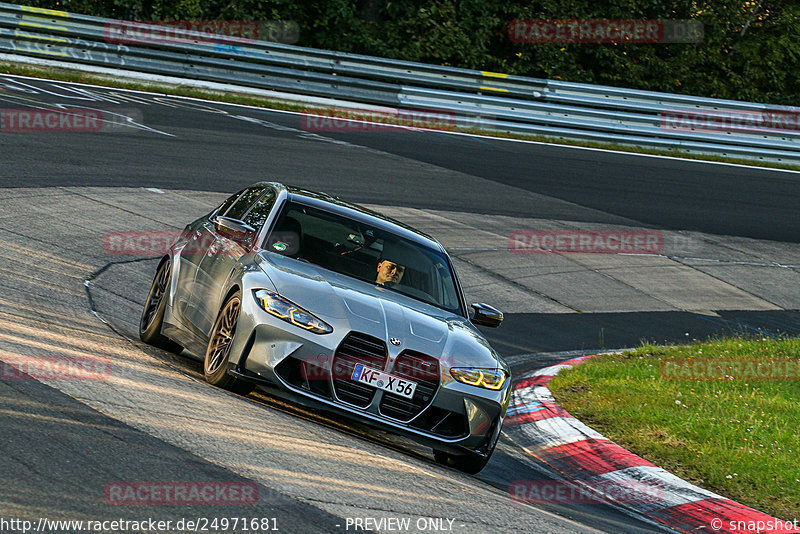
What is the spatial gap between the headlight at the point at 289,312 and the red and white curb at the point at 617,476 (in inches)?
62.1

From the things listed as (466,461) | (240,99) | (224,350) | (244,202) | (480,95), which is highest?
(244,202)

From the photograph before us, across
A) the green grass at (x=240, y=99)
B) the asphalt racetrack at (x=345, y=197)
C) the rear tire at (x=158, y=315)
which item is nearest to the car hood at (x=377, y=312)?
the asphalt racetrack at (x=345, y=197)

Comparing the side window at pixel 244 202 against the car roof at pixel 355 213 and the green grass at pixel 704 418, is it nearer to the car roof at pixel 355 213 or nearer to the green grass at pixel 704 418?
the car roof at pixel 355 213

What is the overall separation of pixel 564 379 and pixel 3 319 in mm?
5173

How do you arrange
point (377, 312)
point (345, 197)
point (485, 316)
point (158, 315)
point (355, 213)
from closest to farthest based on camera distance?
point (377, 312) < point (485, 316) < point (355, 213) < point (158, 315) < point (345, 197)

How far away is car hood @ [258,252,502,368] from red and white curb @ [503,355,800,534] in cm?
98

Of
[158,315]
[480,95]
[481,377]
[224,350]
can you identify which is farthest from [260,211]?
[480,95]

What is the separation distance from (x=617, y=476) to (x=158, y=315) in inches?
147

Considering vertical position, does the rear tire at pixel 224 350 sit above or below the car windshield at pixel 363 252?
below

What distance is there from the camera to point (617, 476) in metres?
7.81

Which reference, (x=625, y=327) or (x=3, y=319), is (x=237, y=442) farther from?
(x=625, y=327)

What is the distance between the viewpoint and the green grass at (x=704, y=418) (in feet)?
25.1

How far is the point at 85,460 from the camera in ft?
16.6

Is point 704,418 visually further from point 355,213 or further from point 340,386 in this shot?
point 340,386
